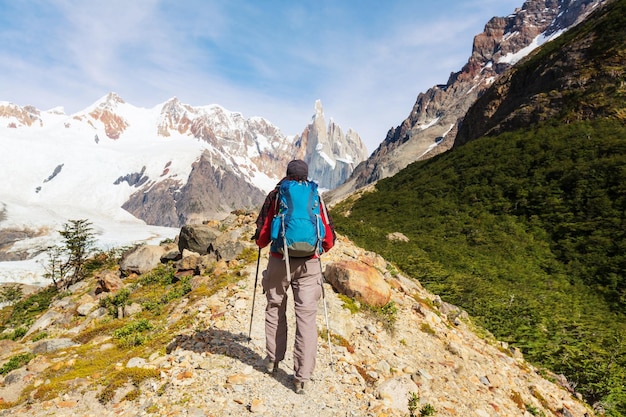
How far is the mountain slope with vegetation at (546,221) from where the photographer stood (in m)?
13.0

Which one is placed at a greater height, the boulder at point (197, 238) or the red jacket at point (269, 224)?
the red jacket at point (269, 224)

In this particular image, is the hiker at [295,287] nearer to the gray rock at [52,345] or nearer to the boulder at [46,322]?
the gray rock at [52,345]

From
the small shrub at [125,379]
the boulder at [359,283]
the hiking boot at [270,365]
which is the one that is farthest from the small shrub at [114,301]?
the hiking boot at [270,365]

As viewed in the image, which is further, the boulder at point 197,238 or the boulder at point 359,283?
the boulder at point 197,238

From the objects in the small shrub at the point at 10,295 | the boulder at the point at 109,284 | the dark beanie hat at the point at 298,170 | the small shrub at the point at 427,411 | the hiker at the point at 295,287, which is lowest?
the small shrub at the point at 10,295

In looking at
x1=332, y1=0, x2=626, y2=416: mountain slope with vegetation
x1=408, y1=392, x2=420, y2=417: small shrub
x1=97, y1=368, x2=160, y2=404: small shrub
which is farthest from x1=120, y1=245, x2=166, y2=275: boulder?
x1=408, y1=392, x2=420, y2=417: small shrub

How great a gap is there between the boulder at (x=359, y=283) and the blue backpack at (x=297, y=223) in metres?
4.88

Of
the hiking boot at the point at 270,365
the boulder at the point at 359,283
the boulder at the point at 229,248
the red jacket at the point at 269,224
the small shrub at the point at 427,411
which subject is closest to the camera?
the small shrub at the point at 427,411

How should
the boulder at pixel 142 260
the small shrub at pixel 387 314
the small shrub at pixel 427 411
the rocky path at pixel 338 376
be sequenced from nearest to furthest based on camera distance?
the rocky path at pixel 338 376, the small shrub at pixel 427 411, the small shrub at pixel 387 314, the boulder at pixel 142 260

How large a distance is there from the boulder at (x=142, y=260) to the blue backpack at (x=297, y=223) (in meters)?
15.9

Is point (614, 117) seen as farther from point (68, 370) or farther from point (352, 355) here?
point (68, 370)

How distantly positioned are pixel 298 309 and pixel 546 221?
2688 cm

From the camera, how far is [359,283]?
10406mm

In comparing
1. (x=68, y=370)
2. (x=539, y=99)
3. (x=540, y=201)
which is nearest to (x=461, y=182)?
(x=540, y=201)
